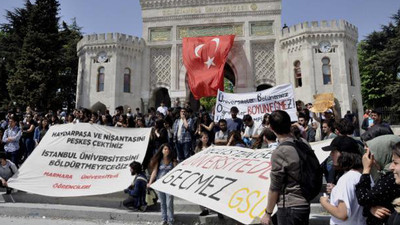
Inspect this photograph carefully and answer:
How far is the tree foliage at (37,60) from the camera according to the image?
24953 millimetres

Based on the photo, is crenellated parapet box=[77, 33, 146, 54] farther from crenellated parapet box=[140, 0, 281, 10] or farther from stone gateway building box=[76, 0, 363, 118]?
crenellated parapet box=[140, 0, 281, 10]

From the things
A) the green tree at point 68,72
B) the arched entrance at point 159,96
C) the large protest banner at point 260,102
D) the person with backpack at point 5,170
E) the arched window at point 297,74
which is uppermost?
the green tree at point 68,72

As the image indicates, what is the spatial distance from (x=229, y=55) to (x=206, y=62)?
3.67 meters

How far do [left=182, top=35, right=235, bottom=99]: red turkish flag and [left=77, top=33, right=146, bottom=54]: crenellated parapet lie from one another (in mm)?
4937

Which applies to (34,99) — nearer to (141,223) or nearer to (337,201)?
(141,223)

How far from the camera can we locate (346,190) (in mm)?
2621

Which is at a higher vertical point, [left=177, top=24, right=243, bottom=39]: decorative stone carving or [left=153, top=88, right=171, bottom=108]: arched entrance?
[left=177, top=24, right=243, bottom=39]: decorative stone carving

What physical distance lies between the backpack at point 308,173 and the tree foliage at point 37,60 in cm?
2709

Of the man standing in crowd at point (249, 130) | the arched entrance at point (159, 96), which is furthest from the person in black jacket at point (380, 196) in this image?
the arched entrance at point (159, 96)

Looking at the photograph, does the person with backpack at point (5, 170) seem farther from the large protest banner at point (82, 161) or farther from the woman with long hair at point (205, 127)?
the woman with long hair at point (205, 127)

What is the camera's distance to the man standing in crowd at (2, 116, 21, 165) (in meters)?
8.69

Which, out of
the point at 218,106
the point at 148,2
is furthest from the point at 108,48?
the point at 218,106

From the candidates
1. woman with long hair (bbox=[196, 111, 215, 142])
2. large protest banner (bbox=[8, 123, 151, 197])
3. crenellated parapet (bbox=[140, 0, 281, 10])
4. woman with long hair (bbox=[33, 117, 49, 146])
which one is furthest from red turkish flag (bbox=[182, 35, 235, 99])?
large protest banner (bbox=[8, 123, 151, 197])

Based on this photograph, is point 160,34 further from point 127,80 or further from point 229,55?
point 229,55
